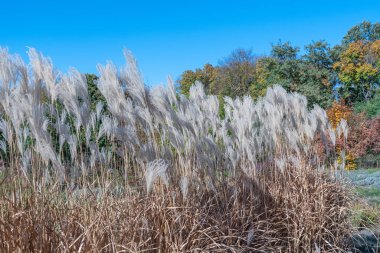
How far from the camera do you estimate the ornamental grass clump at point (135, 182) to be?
2471 mm

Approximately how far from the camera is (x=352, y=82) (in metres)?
24.8

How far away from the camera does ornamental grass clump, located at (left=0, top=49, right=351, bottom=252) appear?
2.47 meters

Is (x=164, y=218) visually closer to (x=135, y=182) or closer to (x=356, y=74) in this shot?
(x=135, y=182)

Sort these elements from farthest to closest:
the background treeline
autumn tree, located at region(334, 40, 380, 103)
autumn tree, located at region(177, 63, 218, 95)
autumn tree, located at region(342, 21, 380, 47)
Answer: autumn tree, located at region(177, 63, 218, 95) → autumn tree, located at region(342, 21, 380, 47) → autumn tree, located at region(334, 40, 380, 103) → the background treeline

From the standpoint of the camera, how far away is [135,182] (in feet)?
10.5

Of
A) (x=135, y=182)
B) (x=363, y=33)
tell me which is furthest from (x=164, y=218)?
(x=363, y=33)

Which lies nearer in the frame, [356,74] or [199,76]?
[356,74]

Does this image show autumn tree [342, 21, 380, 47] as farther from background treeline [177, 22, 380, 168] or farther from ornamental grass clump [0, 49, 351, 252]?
ornamental grass clump [0, 49, 351, 252]

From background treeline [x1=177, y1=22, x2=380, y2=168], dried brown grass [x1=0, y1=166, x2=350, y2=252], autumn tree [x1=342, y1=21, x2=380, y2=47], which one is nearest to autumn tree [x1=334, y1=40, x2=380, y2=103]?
background treeline [x1=177, y1=22, x2=380, y2=168]

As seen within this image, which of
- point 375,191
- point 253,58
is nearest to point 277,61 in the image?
point 253,58

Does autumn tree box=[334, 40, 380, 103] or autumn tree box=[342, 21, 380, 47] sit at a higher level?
autumn tree box=[342, 21, 380, 47]

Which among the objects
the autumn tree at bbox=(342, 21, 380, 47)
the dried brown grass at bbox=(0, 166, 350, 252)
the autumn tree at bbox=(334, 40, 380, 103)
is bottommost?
the dried brown grass at bbox=(0, 166, 350, 252)

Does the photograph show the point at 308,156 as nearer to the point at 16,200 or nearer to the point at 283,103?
the point at 283,103

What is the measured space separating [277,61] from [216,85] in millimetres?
8048
